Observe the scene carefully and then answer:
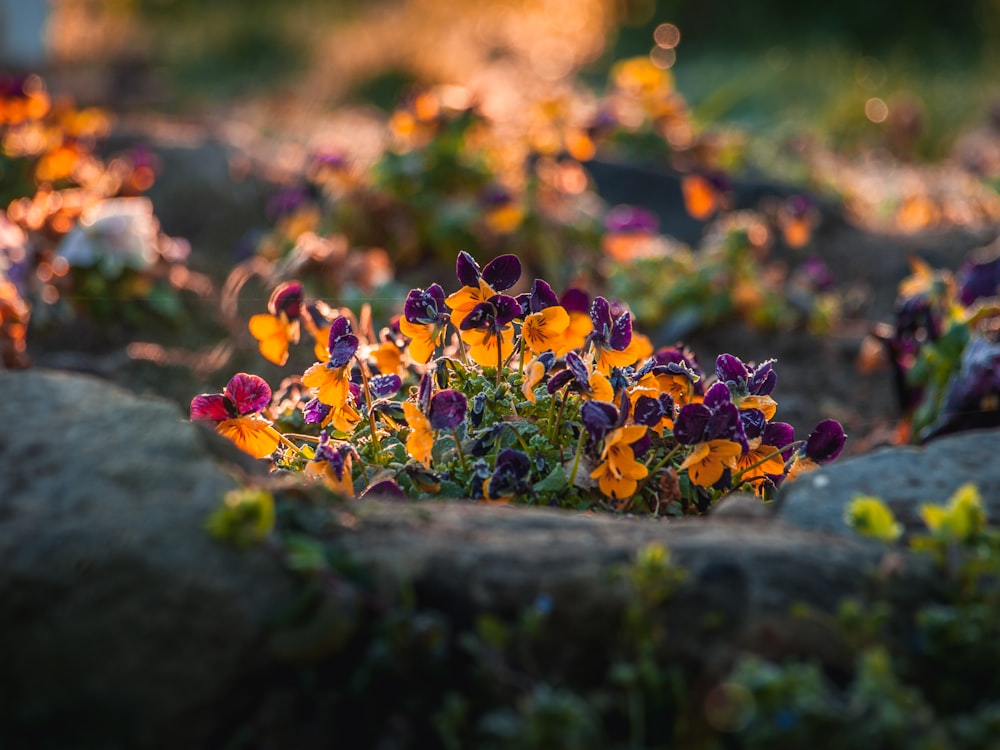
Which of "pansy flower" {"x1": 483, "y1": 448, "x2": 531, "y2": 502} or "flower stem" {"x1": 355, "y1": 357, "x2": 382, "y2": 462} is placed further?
"flower stem" {"x1": 355, "y1": 357, "x2": 382, "y2": 462}

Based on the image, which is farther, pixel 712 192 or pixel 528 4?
pixel 528 4

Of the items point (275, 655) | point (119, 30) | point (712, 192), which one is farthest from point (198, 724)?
point (119, 30)

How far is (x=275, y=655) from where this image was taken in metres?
1.28

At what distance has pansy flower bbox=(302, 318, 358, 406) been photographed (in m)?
1.89

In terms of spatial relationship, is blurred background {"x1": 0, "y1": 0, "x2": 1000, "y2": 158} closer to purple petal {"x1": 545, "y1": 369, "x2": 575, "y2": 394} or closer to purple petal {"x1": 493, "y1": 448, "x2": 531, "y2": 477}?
purple petal {"x1": 545, "y1": 369, "x2": 575, "y2": 394}

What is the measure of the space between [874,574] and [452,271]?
329 centimetres

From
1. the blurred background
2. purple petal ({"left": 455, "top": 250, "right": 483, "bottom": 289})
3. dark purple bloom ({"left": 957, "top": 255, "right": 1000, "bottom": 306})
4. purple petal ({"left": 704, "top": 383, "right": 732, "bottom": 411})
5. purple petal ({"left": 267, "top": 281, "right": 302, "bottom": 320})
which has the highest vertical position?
the blurred background

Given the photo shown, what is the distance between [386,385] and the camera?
6.50 feet

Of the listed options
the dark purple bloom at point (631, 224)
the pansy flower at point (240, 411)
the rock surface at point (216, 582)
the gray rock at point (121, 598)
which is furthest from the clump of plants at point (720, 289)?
the gray rock at point (121, 598)

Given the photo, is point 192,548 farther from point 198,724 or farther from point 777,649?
point 777,649

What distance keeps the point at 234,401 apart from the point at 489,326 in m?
0.45

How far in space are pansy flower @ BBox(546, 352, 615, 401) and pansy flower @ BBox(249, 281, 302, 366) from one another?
60 cm

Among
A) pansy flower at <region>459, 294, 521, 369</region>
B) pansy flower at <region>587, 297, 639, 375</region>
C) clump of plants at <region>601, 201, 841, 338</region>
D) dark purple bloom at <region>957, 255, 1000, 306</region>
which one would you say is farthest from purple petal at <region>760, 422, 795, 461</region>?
Answer: clump of plants at <region>601, 201, 841, 338</region>

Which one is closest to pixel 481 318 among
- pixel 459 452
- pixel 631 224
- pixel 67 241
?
pixel 459 452
